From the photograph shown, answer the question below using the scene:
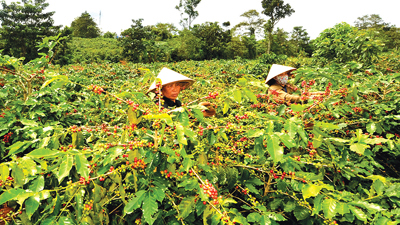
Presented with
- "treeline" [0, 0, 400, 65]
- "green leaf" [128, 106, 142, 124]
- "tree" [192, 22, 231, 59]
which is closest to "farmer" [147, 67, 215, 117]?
"green leaf" [128, 106, 142, 124]

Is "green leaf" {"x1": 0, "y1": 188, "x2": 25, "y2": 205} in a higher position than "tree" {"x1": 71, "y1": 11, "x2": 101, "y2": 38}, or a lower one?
Result: lower

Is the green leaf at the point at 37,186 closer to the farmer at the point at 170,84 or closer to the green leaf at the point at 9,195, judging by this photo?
the green leaf at the point at 9,195

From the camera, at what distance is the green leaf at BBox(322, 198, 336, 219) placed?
2.96ft

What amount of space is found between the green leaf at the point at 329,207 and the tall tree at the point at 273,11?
2954 centimetres

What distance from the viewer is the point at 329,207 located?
0.92 metres

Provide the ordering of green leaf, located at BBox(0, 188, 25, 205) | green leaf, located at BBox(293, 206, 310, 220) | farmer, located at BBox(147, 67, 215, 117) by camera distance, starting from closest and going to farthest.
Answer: green leaf, located at BBox(0, 188, 25, 205)
green leaf, located at BBox(293, 206, 310, 220)
farmer, located at BBox(147, 67, 215, 117)

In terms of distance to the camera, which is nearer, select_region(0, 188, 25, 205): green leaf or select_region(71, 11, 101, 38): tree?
select_region(0, 188, 25, 205): green leaf

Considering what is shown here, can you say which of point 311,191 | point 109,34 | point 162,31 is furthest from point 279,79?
point 109,34

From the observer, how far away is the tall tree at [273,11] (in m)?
27.7

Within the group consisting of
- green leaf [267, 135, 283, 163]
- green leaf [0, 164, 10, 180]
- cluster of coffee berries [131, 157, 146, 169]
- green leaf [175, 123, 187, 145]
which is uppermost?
green leaf [175, 123, 187, 145]

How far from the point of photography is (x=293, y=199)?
4.38 feet

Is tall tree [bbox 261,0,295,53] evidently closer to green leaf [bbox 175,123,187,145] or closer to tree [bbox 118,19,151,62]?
tree [bbox 118,19,151,62]

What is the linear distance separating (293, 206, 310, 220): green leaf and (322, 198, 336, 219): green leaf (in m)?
0.34

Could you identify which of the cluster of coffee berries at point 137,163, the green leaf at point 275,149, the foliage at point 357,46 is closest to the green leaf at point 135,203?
the cluster of coffee berries at point 137,163
